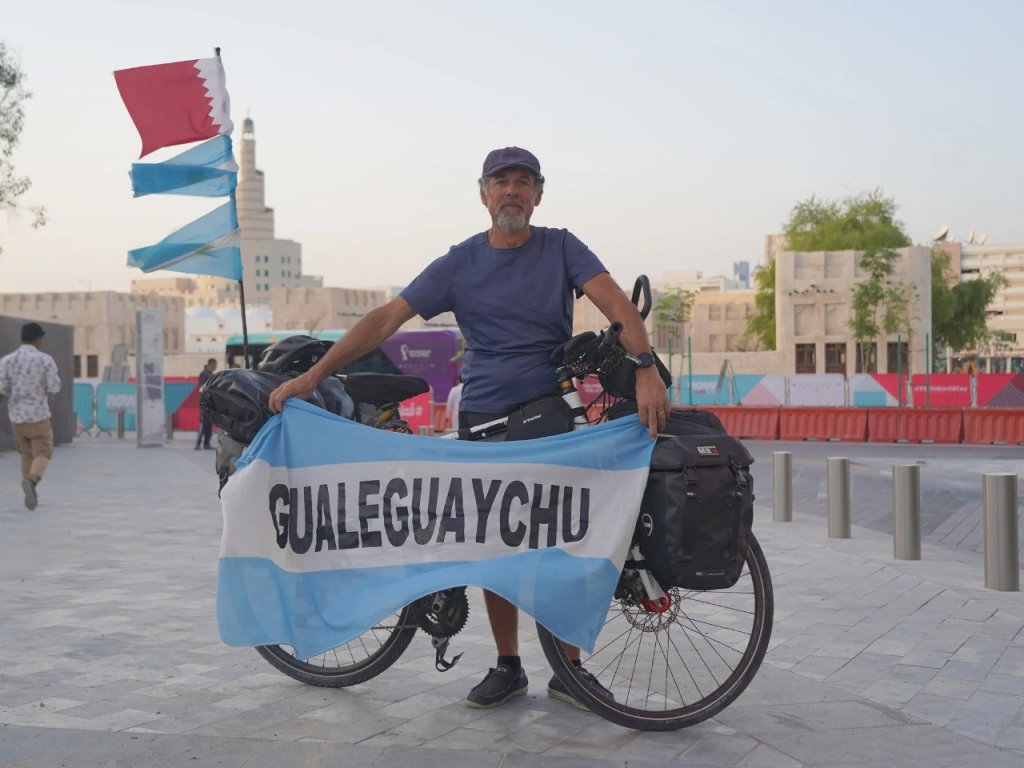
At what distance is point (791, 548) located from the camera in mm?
9094

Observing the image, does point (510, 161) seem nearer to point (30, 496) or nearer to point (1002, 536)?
point (1002, 536)

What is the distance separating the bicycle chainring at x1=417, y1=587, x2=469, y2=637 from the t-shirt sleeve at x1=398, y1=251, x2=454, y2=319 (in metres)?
1.00

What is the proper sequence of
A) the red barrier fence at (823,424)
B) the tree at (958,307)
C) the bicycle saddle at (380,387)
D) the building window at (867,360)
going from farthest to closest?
the tree at (958,307)
the building window at (867,360)
the red barrier fence at (823,424)
the bicycle saddle at (380,387)

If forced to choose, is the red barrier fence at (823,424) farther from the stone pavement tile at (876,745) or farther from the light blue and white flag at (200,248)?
the stone pavement tile at (876,745)

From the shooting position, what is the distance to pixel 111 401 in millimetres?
31953

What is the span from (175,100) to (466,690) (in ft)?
13.7

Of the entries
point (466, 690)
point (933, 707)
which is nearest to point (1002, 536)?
point (933, 707)

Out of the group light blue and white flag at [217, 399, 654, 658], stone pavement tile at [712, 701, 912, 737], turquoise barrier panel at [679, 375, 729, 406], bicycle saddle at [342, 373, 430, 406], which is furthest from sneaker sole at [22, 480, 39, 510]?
turquoise barrier panel at [679, 375, 729, 406]

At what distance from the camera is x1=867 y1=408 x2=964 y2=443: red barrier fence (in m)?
24.6

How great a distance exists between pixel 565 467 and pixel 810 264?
58.1 meters

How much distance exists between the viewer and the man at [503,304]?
14.2 ft

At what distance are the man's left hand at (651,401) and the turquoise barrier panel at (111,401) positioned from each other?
29.6m

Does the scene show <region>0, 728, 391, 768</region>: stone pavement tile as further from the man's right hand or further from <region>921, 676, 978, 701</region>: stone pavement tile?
<region>921, 676, 978, 701</region>: stone pavement tile

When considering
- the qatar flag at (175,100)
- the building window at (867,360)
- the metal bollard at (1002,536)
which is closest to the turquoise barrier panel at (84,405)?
the qatar flag at (175,100)
